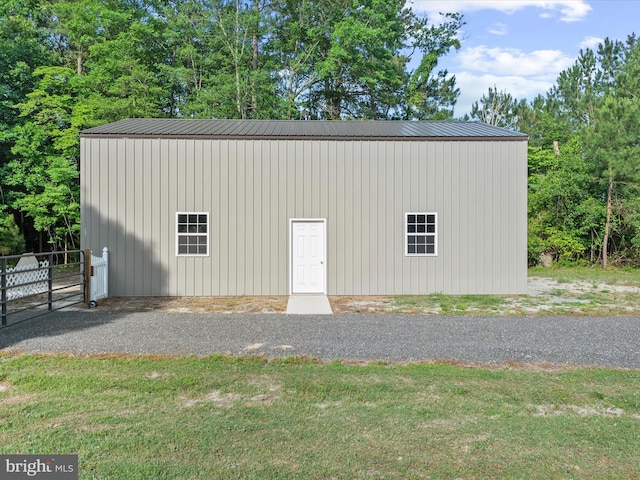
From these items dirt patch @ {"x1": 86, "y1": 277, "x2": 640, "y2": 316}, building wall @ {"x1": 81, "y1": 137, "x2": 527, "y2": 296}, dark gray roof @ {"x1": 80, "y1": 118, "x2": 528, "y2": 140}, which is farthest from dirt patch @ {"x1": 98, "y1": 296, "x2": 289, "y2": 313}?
dark gray roof @ {"x1": 80, "y1": 118, "x2": 528, "y2": 140}

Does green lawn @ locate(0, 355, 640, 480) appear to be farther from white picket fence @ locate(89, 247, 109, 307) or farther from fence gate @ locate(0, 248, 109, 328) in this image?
white picket fence @ locate(89, 247, 109, 307)

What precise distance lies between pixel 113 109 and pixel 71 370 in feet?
50.4

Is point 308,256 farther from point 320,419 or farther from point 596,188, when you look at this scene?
point 596,188

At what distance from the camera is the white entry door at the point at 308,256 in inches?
425

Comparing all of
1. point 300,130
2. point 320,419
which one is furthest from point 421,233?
point 320,419

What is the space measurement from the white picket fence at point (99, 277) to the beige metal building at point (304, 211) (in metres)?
0.26

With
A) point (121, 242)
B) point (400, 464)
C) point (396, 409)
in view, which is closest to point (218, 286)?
point (121, 242)

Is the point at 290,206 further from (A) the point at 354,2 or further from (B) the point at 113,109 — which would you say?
(A) the point at 354,2

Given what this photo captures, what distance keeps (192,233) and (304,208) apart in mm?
2836

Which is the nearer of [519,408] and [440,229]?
[519,408]

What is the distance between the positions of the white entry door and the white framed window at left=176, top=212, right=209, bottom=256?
7.13ft

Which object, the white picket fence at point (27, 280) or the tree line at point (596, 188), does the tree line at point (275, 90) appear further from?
the white picket fence at point (27, 280)

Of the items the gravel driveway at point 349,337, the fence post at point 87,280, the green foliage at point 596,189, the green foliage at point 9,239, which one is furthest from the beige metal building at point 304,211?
the green foliage at point 596,189

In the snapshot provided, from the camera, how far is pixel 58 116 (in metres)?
17.8
